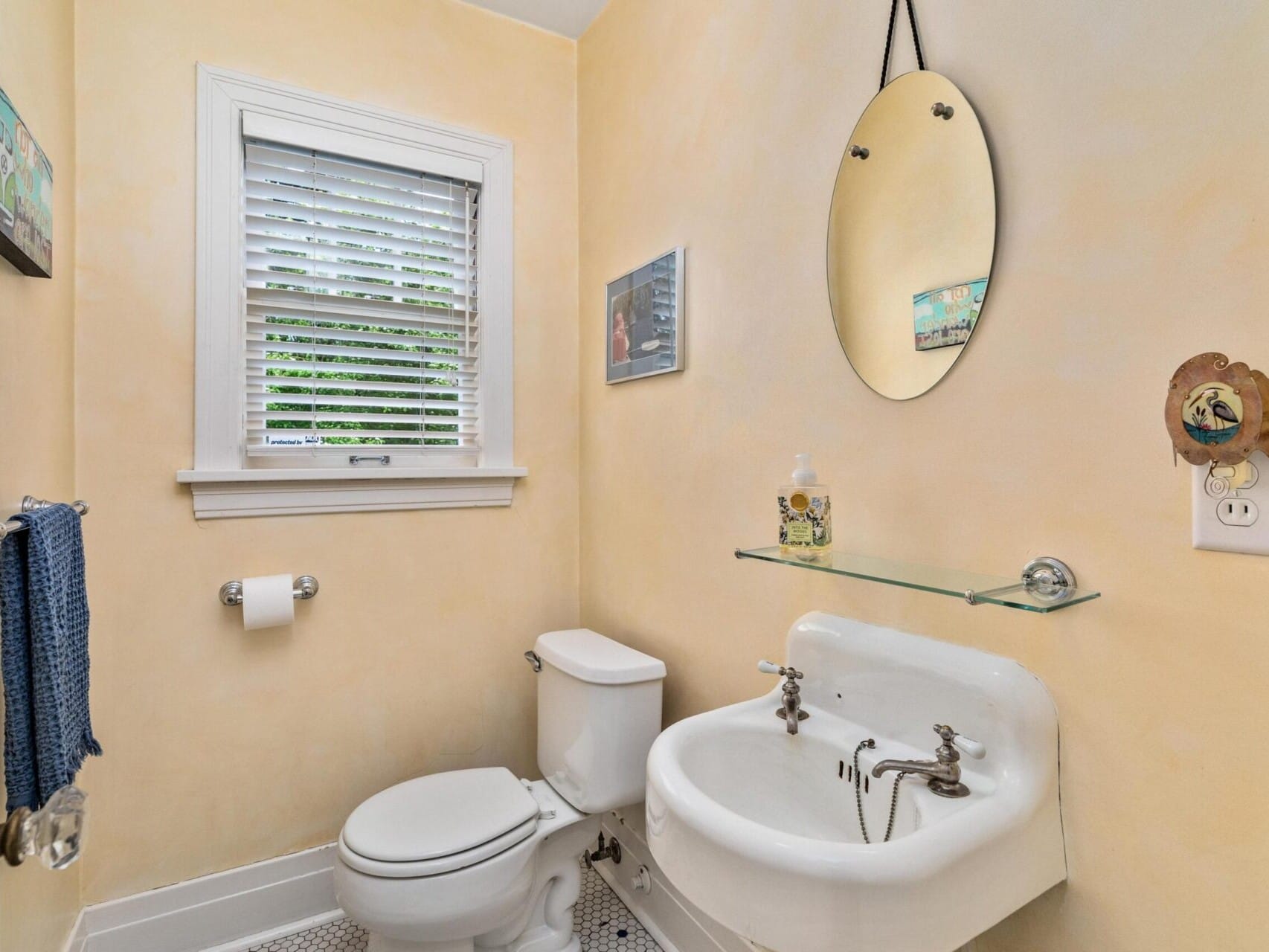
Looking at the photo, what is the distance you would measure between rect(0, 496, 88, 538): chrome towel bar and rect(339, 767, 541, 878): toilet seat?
2.73 ft

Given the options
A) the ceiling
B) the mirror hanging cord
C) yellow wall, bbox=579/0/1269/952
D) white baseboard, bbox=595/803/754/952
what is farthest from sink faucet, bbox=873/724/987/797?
the ceiling

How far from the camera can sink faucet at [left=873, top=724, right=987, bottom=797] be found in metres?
0.87

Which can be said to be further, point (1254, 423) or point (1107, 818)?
point (1107, 818)

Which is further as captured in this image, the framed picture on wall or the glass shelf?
the framed picture on wall

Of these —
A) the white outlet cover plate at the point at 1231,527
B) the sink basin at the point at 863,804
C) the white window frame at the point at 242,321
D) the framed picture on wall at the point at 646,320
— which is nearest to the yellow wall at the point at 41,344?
the white window frame at the point at 242,321

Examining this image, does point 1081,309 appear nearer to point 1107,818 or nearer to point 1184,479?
point 1184,479

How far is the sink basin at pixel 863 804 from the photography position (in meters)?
0.72

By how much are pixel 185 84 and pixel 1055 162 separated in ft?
6.12

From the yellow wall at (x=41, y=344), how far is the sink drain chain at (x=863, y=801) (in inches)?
52.1

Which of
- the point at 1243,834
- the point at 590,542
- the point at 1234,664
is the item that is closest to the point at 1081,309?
the point at 1234,664

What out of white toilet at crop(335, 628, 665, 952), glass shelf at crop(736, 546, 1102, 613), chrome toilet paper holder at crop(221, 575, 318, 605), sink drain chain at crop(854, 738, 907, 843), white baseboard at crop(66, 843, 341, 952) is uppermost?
glass shelf at crop(736, 546, 1102, 613)

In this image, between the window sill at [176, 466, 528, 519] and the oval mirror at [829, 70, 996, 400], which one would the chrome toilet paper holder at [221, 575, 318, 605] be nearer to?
the window sill at [176, 466, 528, 519]

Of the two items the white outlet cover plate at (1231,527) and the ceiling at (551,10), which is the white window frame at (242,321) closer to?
the ceiling at (551,10)

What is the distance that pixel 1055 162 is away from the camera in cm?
86
